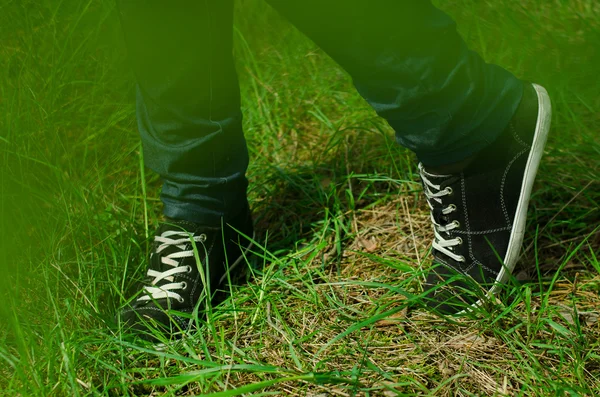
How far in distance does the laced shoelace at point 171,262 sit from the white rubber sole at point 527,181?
621 millimetres

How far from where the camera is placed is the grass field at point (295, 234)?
1136 millimetres

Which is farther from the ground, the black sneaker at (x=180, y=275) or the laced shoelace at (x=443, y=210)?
the laced shoelace at (x=443, y=210)

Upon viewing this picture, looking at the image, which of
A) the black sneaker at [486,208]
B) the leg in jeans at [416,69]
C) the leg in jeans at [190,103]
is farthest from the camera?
the black sneaker at [486,208]

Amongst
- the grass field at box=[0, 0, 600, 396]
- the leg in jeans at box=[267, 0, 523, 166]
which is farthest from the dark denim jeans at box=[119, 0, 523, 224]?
the grass field at box=[0, 0, 600, 396]

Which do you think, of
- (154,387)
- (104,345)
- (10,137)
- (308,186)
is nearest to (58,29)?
(10,137)

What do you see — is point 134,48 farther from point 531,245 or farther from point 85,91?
point 531,245

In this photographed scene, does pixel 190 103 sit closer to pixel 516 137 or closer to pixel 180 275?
pixel 180 275

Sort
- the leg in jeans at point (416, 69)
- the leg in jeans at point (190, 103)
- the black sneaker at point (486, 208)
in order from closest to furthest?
the leg in jeans at point (416, 69) → the leg in jeans at point (190, 103) → the black sneaker at point (486, 208)

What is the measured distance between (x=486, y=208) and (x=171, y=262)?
2.35 feet

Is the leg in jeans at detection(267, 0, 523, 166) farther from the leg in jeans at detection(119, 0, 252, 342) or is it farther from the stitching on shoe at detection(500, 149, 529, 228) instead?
the leg in jeans at detection(119, 0, 252, 342)

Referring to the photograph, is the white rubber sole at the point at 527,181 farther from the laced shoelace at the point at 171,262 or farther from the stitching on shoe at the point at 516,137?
the laced shoelace at the point at 171,262

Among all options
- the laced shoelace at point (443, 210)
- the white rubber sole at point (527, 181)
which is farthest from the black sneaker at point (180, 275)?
the white rubber sole at point (527, 181)

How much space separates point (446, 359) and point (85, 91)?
1.29 meters

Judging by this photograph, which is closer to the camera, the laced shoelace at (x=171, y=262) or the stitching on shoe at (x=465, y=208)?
the stitching on shoe at (x=465, y=208)
